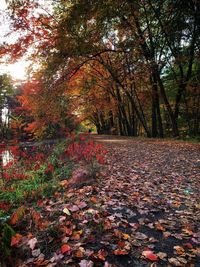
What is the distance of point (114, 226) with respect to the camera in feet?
9.66

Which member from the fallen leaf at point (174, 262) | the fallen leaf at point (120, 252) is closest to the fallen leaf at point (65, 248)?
the fallen leaf at point (120, 252)

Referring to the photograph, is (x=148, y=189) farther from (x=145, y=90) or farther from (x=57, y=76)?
(x=145, y=90)

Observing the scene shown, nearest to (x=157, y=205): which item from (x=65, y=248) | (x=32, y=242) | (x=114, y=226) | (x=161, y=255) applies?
(x=114, y=226)

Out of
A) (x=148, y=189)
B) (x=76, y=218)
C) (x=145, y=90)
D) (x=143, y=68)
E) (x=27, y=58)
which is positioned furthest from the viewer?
(x=145, y=90)

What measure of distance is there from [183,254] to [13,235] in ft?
6.45

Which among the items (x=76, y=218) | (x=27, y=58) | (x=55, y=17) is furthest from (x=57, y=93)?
(x=76, y=218)

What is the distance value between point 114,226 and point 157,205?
1.06m

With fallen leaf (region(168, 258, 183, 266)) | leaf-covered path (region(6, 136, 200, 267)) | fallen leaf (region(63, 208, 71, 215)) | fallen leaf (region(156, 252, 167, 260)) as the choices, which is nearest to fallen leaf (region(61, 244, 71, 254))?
leaf-covered path (region(6, 136, 200, 267))

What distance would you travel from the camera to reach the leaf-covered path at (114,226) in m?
2.41

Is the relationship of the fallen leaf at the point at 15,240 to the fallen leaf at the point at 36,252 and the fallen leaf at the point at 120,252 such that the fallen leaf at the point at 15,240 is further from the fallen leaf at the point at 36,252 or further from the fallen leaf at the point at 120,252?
the fallen leaf at the point at 120,252

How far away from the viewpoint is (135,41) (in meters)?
12.2

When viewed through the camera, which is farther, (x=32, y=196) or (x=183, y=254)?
(x=32, y=196)

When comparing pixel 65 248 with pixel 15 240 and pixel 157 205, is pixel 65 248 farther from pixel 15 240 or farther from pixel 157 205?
pixel 157 205

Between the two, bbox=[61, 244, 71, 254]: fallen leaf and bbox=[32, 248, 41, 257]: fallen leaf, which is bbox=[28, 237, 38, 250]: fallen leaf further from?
bbox=[61, 244, 71, 254]: fallen leaf
